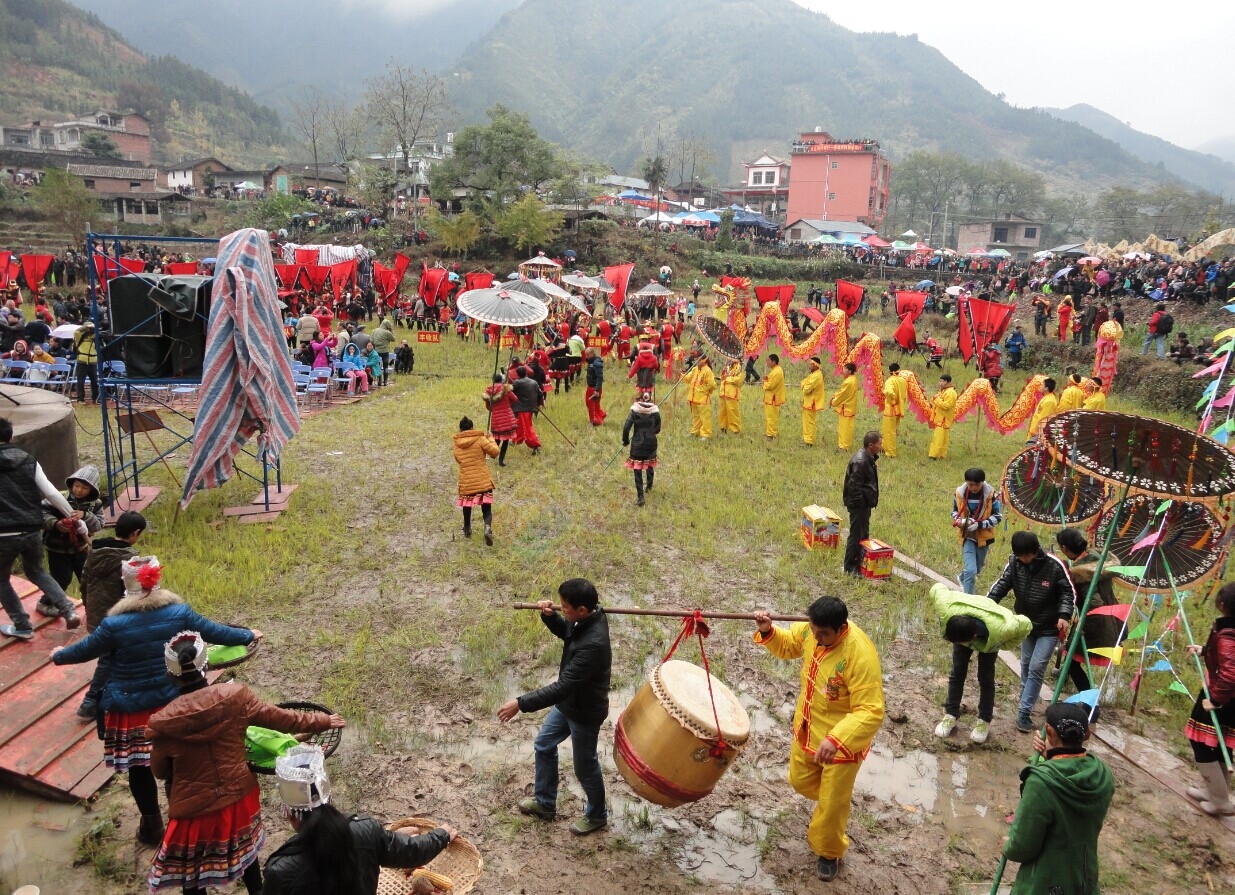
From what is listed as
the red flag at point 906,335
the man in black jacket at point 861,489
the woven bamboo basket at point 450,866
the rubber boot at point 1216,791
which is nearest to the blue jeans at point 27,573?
the woven bamboo basket at point 450,866

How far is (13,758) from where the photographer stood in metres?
4.49

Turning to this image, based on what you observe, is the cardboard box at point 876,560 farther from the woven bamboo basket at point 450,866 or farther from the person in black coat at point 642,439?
the woven bamboo basket at point 450,866

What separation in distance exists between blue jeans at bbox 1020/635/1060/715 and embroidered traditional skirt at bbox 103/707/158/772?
5415 millimetres

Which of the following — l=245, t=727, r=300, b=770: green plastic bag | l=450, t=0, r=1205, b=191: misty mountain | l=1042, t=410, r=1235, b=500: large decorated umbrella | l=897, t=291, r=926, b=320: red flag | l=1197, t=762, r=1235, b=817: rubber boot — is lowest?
l=1197, t=762, r=1235, b=817: rubber boot

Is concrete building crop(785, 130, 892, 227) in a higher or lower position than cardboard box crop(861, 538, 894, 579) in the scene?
higher

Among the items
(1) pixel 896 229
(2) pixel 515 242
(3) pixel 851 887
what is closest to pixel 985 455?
(3) pixel 851 887

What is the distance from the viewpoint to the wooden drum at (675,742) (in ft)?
12.2

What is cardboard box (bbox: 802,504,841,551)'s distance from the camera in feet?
27.9

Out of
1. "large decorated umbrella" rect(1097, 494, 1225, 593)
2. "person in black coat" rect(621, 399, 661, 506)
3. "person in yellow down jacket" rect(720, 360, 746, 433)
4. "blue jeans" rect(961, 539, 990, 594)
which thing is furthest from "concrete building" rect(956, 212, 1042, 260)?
"large decorated umbrella" rect(1097, 494, 1225, 593)

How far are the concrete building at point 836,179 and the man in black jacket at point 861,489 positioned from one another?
6187 cm

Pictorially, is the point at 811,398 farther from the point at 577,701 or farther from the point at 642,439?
the point at 577,701

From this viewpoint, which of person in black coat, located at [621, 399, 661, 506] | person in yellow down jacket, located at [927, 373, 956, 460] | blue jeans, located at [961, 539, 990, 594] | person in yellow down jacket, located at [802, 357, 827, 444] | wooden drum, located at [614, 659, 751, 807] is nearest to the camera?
wooden drum, located at [614, 659, 751, 807]

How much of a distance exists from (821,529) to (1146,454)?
404cm

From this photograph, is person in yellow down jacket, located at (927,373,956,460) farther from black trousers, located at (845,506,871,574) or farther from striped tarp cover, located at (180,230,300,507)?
striped tarp cover, located at (180,230,300,507)
